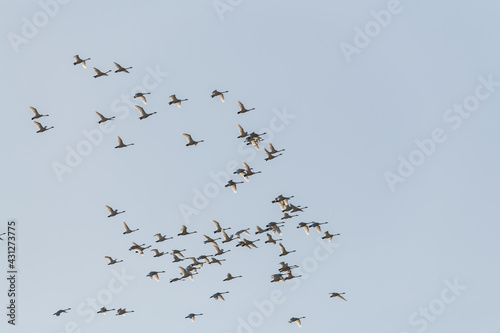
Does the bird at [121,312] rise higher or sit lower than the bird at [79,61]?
lower

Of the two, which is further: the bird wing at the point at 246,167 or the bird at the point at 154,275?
the bird at the point at 154,275

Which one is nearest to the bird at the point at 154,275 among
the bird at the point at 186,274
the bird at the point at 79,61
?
the bird at the point at 186,274

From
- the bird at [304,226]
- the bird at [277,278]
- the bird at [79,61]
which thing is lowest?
the bird at [277,278]

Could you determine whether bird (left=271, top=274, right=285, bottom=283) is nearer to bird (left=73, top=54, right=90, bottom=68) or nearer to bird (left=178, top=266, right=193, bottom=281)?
bird (left=178, top=266, right=193, bottom=281)

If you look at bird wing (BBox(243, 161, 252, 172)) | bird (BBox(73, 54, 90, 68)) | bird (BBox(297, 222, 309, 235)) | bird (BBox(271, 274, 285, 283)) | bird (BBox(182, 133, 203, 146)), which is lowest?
bird (BBox(271, 274, 285, 283))

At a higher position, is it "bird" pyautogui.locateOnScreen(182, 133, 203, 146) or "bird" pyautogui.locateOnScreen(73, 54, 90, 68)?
"bird" pyautogui.locateOnScreen(73, 54, 90, 68)

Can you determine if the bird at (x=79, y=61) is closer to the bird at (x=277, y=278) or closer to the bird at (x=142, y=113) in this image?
the bird at (x=142, y=113)

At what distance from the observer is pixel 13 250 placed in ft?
400

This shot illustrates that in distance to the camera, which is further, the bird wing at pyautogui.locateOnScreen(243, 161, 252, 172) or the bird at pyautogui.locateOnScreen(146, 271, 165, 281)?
the bird at pyautogui.locateOnScreen(146, 271, 165, 281)

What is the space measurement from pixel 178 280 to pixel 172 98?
20.2 metres

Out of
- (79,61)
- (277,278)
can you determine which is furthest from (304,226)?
(79,61)

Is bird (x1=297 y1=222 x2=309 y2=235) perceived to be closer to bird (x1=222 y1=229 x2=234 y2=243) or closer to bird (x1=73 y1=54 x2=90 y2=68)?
bird (x1=222 y1=229 x2=234 y2=243)

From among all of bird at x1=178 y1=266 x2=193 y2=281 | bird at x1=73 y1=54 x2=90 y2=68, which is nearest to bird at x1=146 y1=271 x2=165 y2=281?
bird at x1=178 y1=266 x2=193 y2=281

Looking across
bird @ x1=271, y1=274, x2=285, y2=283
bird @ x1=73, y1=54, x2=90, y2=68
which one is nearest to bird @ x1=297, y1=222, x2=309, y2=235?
bird @ x1=271, y1=274, x2=285, y2=283
